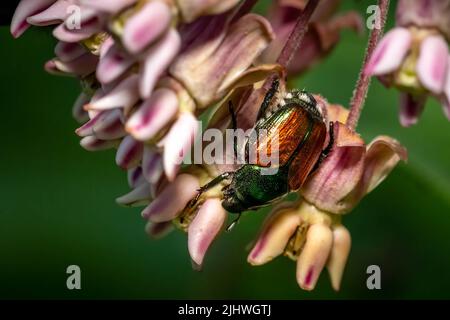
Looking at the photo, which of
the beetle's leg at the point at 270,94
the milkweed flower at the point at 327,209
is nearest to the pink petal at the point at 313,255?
the milkweed flower at the point at 327,209

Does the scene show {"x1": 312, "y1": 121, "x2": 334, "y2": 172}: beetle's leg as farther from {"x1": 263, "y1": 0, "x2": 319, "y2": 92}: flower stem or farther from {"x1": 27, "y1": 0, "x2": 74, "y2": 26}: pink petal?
{"x1": 27, "y1": 0, "x2": 74, "y2": 26}: pink petal

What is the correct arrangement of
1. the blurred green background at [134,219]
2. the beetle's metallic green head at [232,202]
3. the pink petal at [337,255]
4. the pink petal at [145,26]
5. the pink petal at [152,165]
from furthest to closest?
the blurred green background at [134,219]
the pink petal at [337,255]
the beetle's metallic green head at [232,202]
the pink petal at [152,165]
the pink petal at [145,26]

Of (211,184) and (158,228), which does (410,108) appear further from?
→ (158,228)

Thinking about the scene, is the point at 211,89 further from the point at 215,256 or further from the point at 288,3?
the point at 215,256

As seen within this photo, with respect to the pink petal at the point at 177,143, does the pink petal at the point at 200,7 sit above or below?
above

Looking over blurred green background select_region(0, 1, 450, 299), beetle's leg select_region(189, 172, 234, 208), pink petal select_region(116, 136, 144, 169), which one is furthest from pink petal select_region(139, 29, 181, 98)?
blurred green background select_region(0, 1, 450, 299)

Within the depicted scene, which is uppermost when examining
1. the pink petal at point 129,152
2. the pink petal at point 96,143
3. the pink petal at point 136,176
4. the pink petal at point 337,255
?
the pink petal at point 96,143

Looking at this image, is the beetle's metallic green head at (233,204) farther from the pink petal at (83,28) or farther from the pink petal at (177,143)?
the pink petal at (83,28)

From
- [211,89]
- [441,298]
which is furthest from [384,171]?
[441,298]
